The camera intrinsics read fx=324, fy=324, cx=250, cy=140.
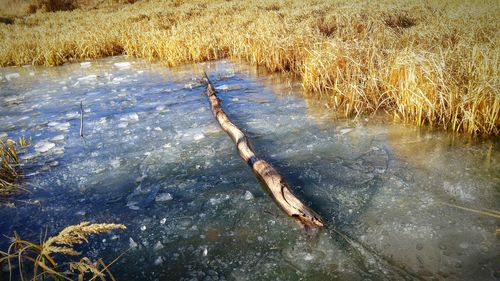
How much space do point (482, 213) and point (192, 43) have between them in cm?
820

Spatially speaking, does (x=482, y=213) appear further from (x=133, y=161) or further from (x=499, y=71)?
(x=133, y=161)

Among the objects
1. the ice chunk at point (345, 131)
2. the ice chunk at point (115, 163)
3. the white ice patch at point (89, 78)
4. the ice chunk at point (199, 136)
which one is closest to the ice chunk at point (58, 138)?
the ice chunk at point (115, 163)

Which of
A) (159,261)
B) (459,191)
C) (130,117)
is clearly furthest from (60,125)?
(459,191)

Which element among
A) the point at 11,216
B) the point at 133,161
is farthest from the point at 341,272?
the point at 11,216

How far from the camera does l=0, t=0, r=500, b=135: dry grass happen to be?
4.10 m

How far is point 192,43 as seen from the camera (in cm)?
927

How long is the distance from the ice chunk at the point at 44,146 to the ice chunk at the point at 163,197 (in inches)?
88.4

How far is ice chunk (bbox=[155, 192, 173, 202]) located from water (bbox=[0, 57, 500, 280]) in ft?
0.03

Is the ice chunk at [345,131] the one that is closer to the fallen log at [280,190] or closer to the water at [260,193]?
the water at [260,193]

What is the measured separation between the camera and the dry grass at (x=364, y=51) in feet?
13.4

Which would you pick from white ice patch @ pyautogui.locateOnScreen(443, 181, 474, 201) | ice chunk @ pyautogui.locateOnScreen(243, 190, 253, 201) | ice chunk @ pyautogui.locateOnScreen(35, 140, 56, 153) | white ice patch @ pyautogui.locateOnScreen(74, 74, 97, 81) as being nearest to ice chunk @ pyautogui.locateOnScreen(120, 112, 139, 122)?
ice chunk @ pyautogui.locateOnScreen(35, 140, 56, 153)

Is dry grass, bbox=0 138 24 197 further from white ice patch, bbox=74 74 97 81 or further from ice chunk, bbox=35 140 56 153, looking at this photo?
white ice patch, bbox=74 74 97 81

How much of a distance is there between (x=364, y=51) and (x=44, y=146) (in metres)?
5.21

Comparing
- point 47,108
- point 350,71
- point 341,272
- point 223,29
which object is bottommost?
point 341,272
